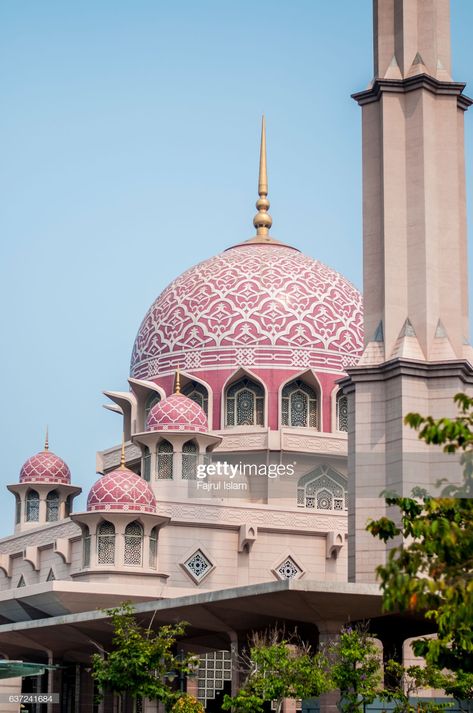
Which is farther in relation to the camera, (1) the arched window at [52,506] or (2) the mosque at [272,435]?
(1) the arched window at [52,506]

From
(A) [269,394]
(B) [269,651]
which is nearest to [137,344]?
(A) [269,394]

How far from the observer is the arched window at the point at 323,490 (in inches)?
1538

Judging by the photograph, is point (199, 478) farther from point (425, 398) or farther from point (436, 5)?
point (436, 5)

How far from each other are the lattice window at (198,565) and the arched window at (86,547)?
2.54 meters

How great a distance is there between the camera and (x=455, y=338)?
1108 inches

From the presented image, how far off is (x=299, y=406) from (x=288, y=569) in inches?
222

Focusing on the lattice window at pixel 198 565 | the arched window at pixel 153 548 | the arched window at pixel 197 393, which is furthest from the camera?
the arched window at pixel 197 393

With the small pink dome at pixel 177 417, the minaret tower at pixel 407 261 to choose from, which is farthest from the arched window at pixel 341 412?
the minaret tower at pixel 407 261

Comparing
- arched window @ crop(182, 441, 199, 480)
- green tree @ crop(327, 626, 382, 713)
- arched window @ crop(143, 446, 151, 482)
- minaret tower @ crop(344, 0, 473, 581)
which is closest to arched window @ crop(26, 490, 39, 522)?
arched window @ crop(143, 446, 151, 482)

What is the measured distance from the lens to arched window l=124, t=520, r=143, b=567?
3397cm

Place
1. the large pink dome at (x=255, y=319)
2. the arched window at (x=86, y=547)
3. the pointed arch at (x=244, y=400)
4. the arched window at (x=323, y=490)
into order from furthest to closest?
the large pink dome at (x=255, y=319) → the pointed arch at (x=244, y=400) → the arched window at (x=323, y=490) → the arched window at (x=86, y=547)

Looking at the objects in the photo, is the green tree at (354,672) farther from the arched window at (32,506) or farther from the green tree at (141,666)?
the arched window at (32,506)

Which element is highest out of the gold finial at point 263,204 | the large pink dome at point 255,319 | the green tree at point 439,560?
the gold finial at point 263,204

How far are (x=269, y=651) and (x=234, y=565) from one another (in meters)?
13.4
